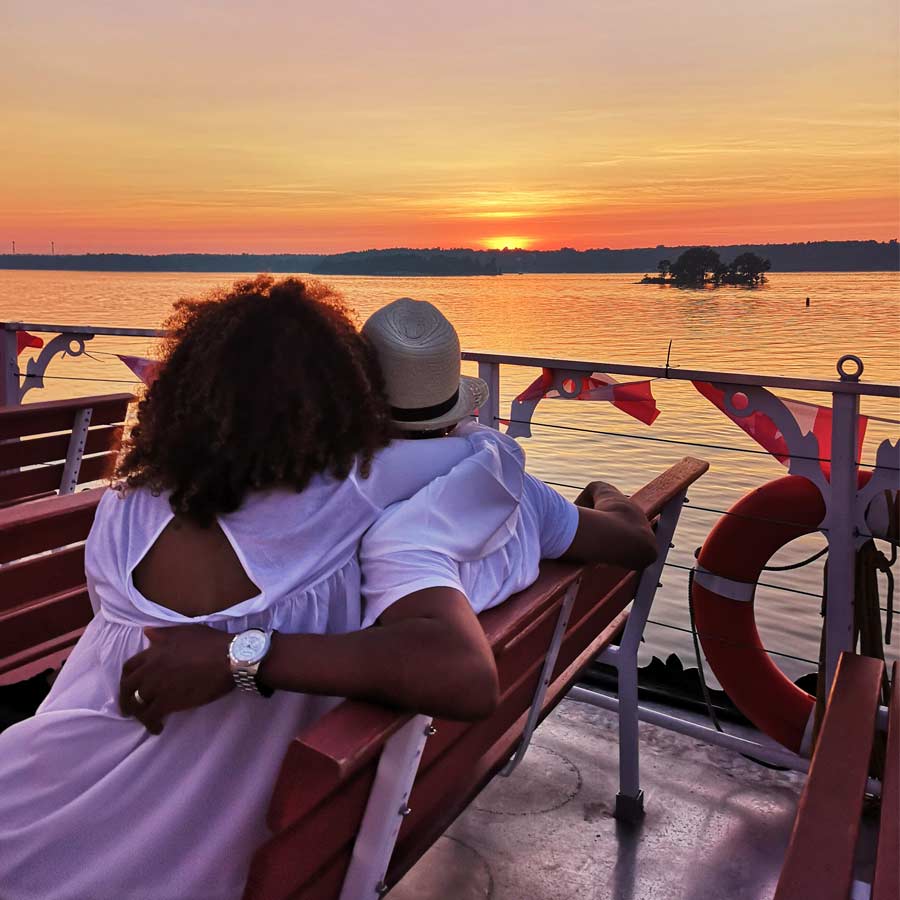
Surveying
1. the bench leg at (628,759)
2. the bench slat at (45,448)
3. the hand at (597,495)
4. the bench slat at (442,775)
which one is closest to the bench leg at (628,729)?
the bench leg at (628,759)

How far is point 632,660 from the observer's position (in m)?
2.24

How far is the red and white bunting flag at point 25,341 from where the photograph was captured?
4.17 meters

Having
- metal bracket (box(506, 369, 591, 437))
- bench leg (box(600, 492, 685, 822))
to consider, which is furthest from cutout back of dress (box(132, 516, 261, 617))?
metal bracket (box(506, 369, 591, 437))

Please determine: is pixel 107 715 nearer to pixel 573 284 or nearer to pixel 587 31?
pixel 587 31

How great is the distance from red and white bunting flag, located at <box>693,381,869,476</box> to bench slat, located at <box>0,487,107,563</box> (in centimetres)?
147

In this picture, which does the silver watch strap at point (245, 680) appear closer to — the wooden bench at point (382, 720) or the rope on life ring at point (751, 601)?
the wooden bench at point (382, 720)

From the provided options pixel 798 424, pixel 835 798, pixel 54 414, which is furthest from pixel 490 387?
pixel 835 798

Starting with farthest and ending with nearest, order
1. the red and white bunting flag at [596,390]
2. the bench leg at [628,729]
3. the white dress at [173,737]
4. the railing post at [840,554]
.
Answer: the red and white bunting flag at [596,390]
the railing post at [840,554]
the bench leg at [628,729]
the white dress at [173,737]

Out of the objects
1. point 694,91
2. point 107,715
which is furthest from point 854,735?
point 694,91

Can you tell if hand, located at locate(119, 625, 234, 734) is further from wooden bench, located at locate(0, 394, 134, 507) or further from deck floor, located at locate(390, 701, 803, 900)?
wooden bench, located at locate(0, 394, 134, 507)

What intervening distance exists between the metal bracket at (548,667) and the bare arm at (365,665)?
40 centimetres

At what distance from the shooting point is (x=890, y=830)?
1.07 metres

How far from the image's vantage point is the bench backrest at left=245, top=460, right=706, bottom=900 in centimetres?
91

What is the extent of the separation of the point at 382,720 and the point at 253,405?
37 cm
